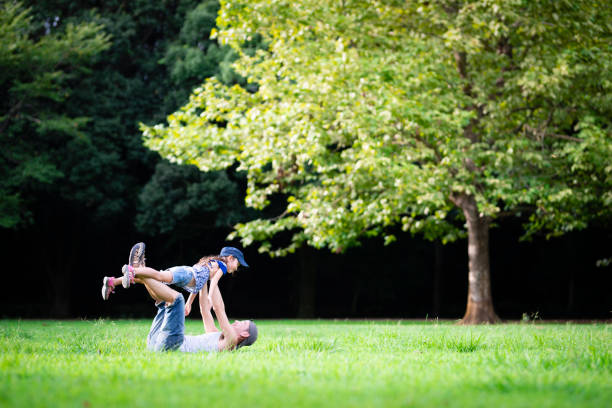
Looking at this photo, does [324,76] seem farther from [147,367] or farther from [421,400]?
[421,400]

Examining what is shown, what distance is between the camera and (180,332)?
719 cm

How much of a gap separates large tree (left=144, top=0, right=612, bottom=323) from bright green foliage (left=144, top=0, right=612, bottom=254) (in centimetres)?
5

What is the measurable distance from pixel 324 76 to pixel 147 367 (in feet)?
34.1

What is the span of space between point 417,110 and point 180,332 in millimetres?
8591

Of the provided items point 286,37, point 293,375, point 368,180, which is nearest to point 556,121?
point 368,180

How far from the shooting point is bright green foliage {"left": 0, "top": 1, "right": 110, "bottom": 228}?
2147 centimetres

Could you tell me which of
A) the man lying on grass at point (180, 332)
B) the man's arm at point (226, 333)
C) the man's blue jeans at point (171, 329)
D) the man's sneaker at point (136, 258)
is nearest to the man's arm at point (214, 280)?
the man lying on grass at point (180, 332)

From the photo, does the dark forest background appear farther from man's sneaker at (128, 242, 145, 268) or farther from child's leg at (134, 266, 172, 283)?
child's leg at (134, 266, 172, 283)

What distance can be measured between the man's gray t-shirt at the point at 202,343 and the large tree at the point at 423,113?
7265 millimetres

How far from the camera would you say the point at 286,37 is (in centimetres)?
1645

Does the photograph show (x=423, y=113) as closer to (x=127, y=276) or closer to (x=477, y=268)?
(x=477, y=268)

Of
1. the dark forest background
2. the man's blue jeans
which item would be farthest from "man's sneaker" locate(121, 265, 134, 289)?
the dark forest background

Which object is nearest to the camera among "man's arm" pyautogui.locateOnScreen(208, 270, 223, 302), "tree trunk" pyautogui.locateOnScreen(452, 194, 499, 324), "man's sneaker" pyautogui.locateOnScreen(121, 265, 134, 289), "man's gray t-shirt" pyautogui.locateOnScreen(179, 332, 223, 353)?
"man's sneaker" pyautogui.locateOnScreen(121, 265, 134, 289)

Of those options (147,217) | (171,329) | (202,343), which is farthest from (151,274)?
(147,217)
